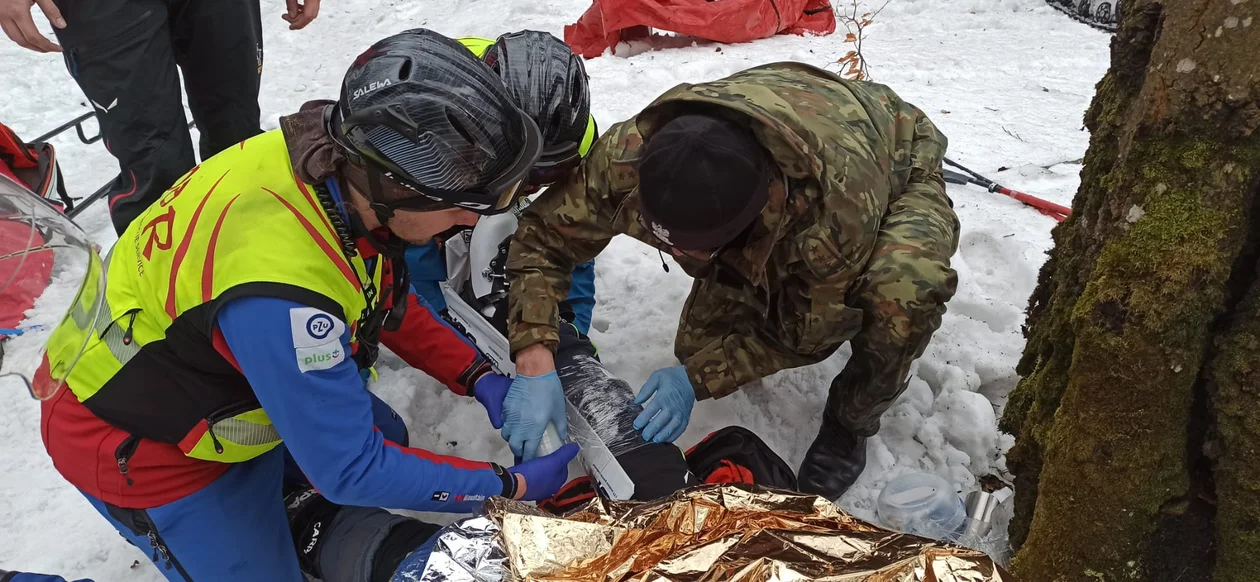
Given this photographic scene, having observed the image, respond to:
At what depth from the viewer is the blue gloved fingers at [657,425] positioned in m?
1.90

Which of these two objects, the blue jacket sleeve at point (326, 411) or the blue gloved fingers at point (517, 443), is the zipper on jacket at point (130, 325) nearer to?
the blue jacket sleeve at point (326, 411)

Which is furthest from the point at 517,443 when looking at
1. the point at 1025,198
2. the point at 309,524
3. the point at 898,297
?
the point at 1025,198

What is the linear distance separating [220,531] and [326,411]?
572 mm

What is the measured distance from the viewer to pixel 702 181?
147 cm

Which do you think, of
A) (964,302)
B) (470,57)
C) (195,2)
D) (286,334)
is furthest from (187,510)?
(964,302)

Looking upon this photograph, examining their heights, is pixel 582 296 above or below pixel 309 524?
above

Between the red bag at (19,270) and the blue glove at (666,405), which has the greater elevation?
the red bag at (19,270)

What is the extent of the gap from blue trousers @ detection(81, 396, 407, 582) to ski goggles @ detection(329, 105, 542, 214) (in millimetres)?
865

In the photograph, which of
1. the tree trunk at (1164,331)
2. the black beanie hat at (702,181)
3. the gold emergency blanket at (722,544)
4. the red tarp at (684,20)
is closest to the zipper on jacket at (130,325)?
the gold emergency blanket at (722,544)

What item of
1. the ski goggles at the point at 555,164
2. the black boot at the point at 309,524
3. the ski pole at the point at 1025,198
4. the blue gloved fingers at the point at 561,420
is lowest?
the black boot at the point at 309,524

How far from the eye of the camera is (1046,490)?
1439mm

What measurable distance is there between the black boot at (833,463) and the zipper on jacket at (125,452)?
1618 mm

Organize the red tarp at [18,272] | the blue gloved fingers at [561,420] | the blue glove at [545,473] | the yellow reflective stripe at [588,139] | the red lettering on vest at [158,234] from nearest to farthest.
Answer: the red tarp at [18,272], the red lettering on vest at [158,234], the blue glove at [545,473], the blue gloved fingers at [561,420], the yellow reflective stripe at [588,139]

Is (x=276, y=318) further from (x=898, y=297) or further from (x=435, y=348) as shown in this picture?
(x=898, y=297)
